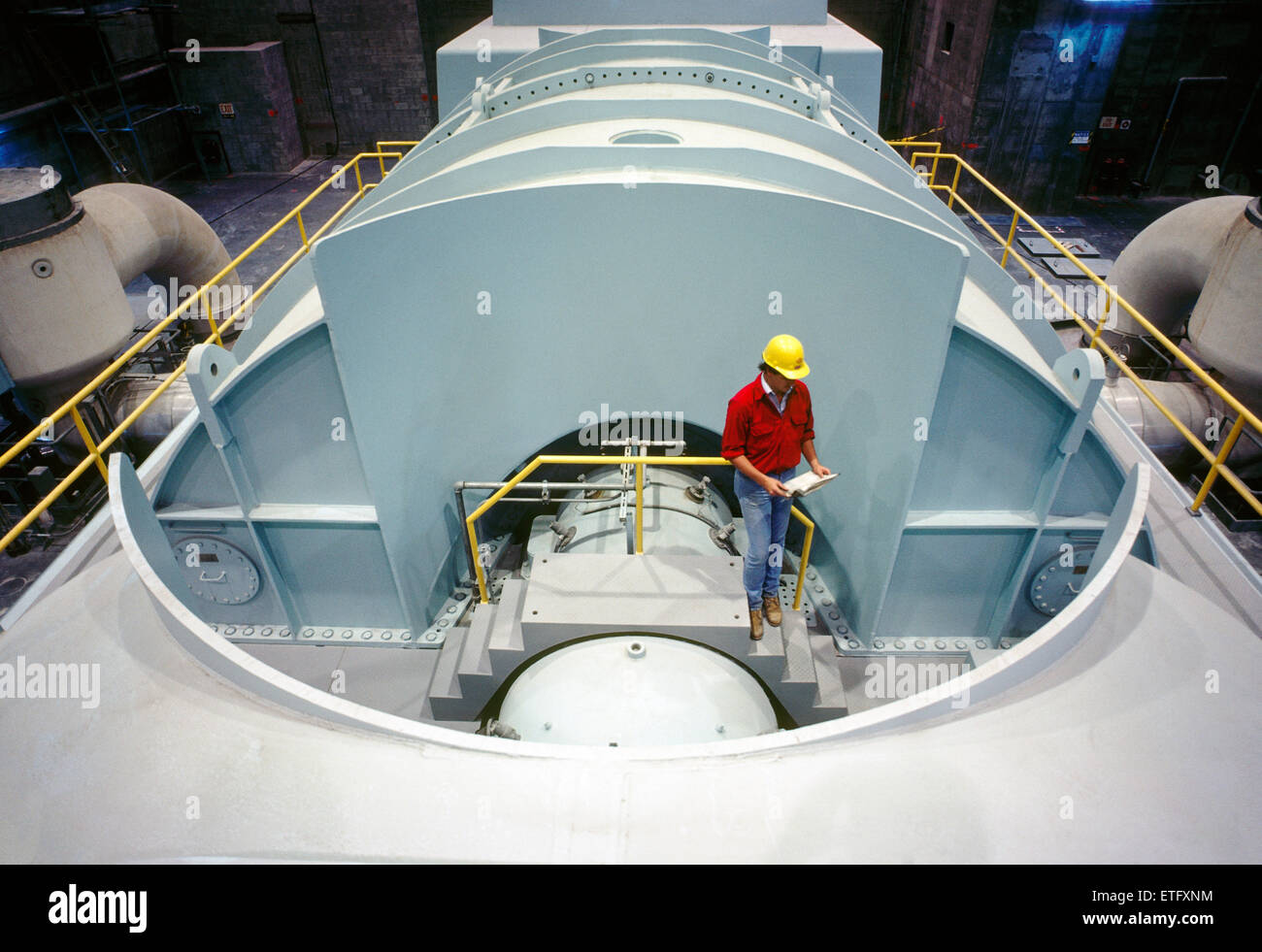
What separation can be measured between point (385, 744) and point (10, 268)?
5968 mm

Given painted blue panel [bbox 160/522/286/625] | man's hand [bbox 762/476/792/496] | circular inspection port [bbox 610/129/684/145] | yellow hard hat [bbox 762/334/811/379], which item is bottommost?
painted blue panel [bbox 160/522/286/625]

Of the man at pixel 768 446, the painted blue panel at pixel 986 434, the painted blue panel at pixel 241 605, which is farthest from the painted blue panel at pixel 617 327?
the painted blue panel at pixel 241 605

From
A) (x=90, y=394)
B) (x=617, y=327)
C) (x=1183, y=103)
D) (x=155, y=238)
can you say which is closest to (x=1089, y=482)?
(x=617, y=327)

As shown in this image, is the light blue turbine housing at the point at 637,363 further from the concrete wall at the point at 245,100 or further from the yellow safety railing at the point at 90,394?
the concrete wall at the point at 245,100

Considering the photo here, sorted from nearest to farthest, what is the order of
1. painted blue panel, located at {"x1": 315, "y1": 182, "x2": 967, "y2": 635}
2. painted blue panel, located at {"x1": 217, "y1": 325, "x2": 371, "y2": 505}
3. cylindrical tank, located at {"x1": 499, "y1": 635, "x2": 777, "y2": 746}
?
cylindrical tank, located at {"x1": 499, "y1": 635, "x2": 777, "y2": 746}, painted blue panel, located at {"x1": 315, "y1": 182, "x2": 967, "y2": 635}, painted blue panel, located at {"x1": 217, "y1": 325, "x2": 371, "y2": 505}

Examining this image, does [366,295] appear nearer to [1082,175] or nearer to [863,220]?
[863,220]

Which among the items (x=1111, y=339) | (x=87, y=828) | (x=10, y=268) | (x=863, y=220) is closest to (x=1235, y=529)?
(x=1111, y=339)

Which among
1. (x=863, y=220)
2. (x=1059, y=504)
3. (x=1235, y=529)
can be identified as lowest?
(x=1235, y=529)

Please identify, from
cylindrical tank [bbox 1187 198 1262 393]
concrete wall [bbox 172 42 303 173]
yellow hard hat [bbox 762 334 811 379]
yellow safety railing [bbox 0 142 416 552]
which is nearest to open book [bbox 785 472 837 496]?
yellow hard hat [bbox 762 334 811 379]

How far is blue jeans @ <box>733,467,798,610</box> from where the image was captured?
3658 millimetres

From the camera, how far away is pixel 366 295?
3.51 meters

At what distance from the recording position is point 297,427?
3.88 m

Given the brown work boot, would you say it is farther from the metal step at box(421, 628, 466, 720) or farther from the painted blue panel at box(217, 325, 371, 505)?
the painted blue panel at box(217, 325, 371, 505)

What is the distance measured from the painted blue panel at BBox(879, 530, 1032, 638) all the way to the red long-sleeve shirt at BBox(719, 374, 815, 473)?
1.06 m
